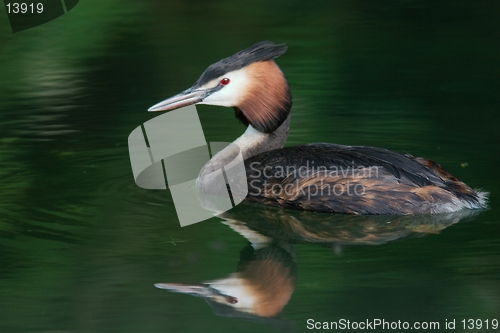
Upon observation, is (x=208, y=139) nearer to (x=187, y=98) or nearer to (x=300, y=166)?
(x=187, y=98)

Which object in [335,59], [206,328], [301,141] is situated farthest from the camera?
[335,59]

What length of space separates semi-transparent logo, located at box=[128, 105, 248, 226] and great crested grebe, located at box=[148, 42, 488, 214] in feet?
0.26

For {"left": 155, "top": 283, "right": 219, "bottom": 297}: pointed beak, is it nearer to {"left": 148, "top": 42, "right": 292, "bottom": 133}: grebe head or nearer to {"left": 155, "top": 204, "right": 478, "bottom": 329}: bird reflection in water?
{"left": 155, "top": 204, "right": 478, "bottom": 329}: bird reflection in water

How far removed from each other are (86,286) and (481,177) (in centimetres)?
329

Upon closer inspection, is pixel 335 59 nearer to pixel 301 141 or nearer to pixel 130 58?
pixel 130 58

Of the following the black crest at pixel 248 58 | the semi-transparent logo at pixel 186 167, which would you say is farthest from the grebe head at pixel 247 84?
the semi-transparent logo at pixel 186 167

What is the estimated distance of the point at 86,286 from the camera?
5520 millimetres

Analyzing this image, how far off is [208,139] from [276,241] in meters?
2.44

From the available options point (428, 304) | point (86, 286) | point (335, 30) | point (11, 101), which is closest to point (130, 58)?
point (11, 101)

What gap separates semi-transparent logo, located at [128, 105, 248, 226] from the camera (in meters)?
6.95

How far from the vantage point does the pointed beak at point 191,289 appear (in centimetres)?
539

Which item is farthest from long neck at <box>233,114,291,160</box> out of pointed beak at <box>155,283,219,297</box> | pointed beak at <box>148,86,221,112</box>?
pointed beak at <box>155,283,219,297</box>

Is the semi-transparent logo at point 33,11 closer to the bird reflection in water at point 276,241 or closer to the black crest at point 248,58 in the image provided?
the black crest at point 248,58

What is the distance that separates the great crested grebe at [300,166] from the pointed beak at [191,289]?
142 cm
